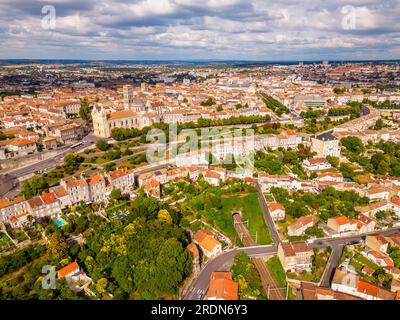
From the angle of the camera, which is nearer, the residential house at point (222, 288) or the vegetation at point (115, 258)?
the residential house at point (222, 288)

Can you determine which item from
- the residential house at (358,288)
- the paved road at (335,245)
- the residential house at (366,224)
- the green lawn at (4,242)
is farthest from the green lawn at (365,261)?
the green lawn at (4,242)

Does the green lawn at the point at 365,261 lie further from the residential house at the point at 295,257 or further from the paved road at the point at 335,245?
the residential house at the point at 295,257

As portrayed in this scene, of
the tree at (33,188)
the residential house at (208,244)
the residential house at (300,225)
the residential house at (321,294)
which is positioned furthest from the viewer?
the tree at (33,188)

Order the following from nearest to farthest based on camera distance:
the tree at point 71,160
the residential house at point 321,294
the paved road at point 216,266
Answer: the residential house at point 321,294 < the paved road at point 216,266 < the tree at point 71,160

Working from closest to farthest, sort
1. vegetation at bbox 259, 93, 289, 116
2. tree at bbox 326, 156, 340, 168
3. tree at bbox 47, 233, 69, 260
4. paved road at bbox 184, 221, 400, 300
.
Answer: paved road at bbox 184, 221, 400, 300
tree at bbox 47, 233, 69, 260
tree at bbox 326, 156, 340, 168
vegetation at bbox 259, 93, 289, 116

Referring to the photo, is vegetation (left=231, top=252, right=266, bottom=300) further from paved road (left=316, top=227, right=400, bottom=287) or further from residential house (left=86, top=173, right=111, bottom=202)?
residential house (left=86, top=173, right=111, bottom=202)

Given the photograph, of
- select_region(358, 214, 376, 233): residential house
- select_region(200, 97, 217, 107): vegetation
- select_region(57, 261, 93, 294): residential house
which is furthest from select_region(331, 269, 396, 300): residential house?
select_region(200, 97, 217, 107): vegetation

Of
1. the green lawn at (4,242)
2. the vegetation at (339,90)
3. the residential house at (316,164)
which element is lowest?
the green lawn at (4,242)
